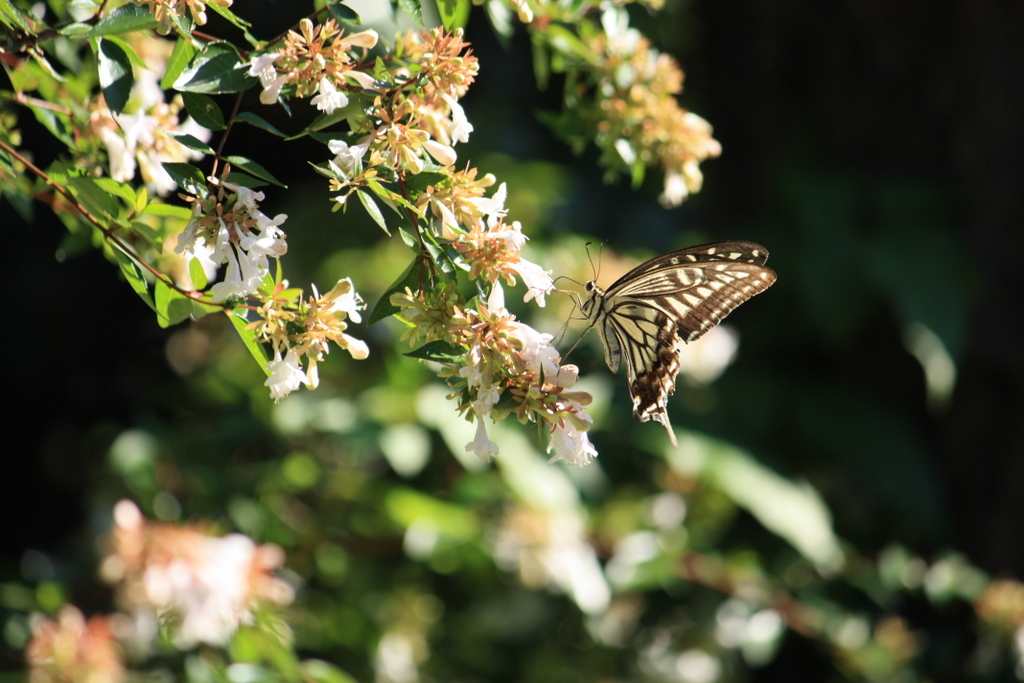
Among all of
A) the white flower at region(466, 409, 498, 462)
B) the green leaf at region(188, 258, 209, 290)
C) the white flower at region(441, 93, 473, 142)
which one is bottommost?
the green leaf at region(188, 258, 209, 290)

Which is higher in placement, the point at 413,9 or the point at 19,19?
the point at 413,9

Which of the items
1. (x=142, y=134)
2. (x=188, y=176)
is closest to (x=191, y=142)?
(x=188, y=176)

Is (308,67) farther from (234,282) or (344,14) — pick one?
(234,282)

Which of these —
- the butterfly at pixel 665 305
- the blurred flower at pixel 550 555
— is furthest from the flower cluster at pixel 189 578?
the butterfly at pixel 665 305

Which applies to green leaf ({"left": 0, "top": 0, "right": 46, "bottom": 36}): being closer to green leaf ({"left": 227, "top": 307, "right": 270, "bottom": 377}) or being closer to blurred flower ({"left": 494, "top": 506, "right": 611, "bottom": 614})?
green leaf ({"left": 227, "top": 307, "right": 270, "bottom": 377})

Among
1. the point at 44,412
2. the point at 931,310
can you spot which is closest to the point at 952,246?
the point at 931,310

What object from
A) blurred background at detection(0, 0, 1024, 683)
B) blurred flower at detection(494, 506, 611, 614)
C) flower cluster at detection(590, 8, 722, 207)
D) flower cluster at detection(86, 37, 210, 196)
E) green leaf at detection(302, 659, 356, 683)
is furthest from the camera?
blurred background at detection(0, 0, 1024, 683)

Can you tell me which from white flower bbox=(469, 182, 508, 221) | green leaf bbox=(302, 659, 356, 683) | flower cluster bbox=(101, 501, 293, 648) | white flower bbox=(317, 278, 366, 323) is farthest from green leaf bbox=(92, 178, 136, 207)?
flower cluster bbox=(101, 501, 293, 648)
